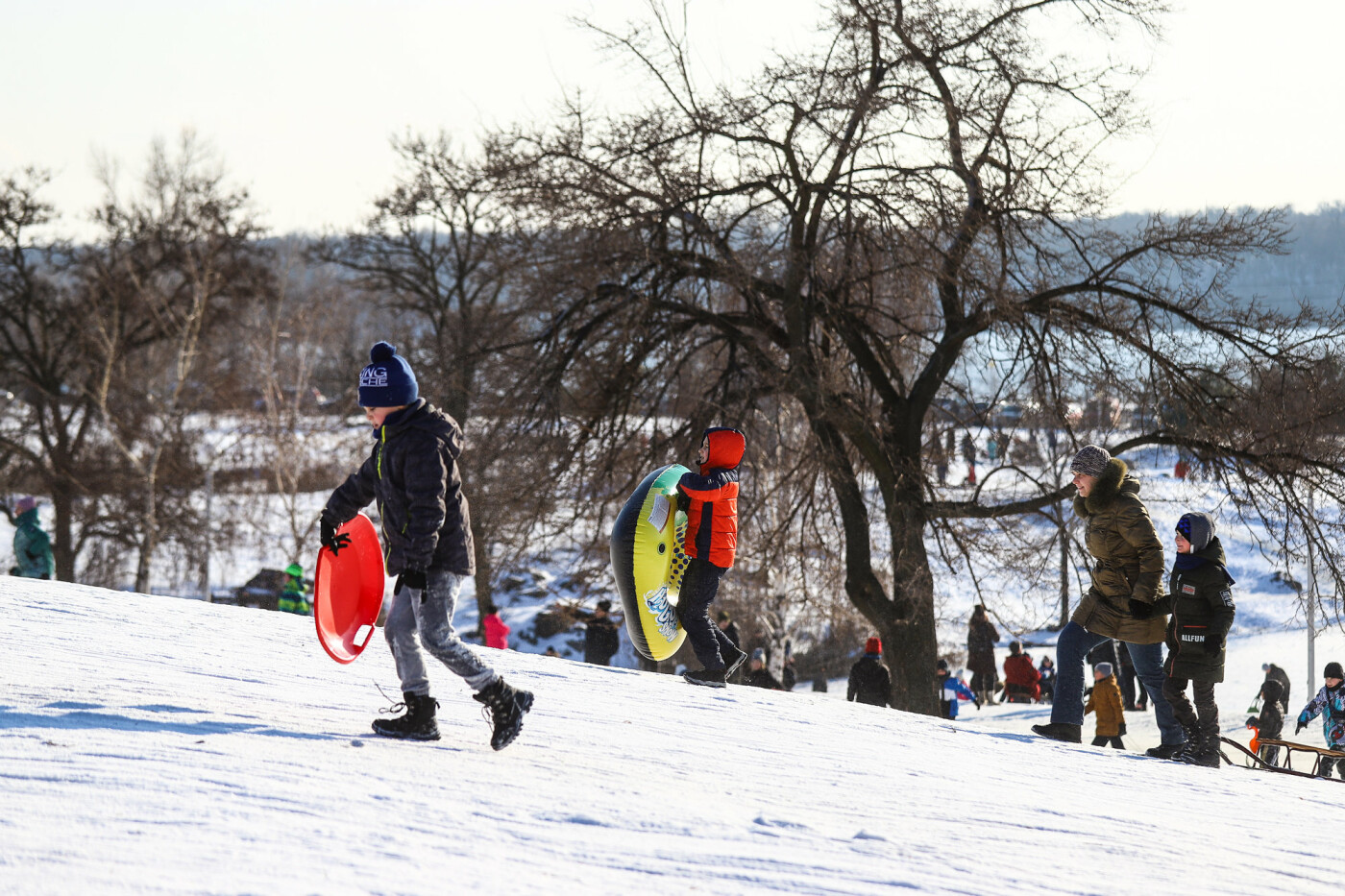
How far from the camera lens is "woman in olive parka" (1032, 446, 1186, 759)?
25.4 ft

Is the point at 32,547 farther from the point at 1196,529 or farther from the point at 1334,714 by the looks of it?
the point at 1334,714

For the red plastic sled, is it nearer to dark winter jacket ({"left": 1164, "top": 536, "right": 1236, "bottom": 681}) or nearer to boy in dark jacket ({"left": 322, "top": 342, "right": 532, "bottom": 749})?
boy in dark jacket ({"left": 322, "top": 342, "right": 532, "bottom": 749})

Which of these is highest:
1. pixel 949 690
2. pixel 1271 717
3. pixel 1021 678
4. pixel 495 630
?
pixel 495 630

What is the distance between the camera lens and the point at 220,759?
4.48 m

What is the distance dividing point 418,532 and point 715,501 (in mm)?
2942

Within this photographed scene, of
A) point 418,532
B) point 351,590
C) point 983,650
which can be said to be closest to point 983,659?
point 983,650

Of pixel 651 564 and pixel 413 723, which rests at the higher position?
pixel 651 564

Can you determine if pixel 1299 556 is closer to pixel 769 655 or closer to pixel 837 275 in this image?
pixel 837 275

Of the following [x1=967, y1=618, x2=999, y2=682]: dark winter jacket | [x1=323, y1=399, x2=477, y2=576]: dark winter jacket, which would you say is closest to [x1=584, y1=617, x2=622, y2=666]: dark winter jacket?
[x1=967, y1=618, x2=999, y2=682]: dark winter jacket

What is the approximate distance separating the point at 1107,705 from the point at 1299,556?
2.73 metres

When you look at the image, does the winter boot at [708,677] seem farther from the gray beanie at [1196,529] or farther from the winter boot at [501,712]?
the gray beanie at [1196,529]

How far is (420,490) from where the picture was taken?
499cm

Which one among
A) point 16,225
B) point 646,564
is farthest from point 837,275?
point 16,225

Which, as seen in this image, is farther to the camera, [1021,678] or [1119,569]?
[1021,678]
